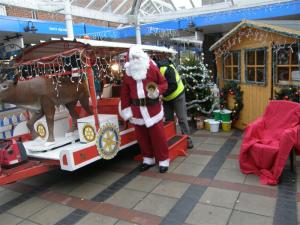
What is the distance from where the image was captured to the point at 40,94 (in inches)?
157

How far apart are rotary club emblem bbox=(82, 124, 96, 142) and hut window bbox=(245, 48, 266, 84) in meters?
3.63

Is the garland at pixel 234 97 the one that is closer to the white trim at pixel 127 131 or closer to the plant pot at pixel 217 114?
the plant pot at pixel 217 114

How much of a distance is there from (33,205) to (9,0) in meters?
3.79

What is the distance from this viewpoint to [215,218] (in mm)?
3031

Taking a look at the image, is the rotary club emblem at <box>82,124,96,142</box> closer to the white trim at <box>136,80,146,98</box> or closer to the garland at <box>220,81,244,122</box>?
the white trim at <box>136,80,146,98</box>

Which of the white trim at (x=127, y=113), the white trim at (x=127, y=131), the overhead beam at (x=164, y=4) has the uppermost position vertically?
the overhead beam at (x=164, y=4)

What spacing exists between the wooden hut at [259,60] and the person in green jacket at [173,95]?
1714 mm

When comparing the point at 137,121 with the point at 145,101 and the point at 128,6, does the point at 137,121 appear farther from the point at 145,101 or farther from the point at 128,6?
the point at 128,6

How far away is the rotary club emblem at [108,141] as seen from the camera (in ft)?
12.8

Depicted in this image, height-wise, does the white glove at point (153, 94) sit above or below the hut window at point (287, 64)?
below

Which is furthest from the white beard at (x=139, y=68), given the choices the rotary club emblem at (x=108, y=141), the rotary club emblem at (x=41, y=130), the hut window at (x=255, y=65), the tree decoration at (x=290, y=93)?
the hut window at (x=255, y=65)

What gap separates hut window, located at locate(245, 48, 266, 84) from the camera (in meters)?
5.64

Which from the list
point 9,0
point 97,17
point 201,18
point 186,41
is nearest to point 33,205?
point 9,0

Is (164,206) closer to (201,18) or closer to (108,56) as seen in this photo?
(108,56)
